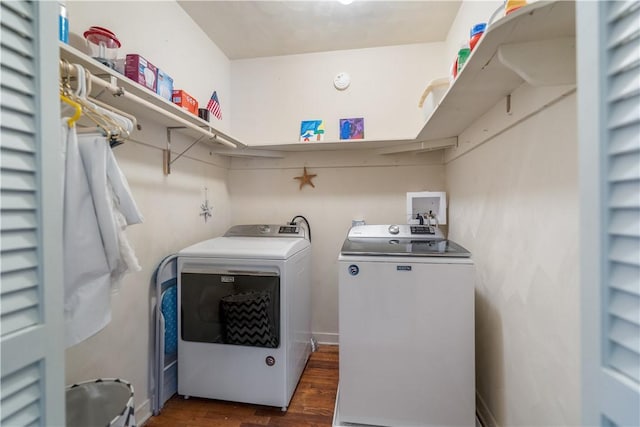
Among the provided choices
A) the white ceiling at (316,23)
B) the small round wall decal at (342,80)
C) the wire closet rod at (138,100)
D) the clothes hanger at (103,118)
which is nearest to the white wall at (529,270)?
the white ceiling at (316,23)

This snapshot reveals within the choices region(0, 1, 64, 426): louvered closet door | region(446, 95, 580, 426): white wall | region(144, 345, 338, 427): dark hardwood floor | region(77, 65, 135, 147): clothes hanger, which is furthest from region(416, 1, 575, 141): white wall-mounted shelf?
region(144, 345, 338, 427): dark hardwood floor

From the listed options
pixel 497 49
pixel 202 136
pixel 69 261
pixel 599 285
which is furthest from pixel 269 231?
pixel 599 285

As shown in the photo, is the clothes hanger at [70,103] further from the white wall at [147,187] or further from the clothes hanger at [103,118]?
the white wall at [147,187]

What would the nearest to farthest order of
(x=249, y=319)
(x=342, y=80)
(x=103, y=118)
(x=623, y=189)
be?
(x=623, y=189)
(x=103, y=118)
(x=249, y=319)
(x=342, y=80)

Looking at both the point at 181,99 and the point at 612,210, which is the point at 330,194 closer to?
the point at 181,99

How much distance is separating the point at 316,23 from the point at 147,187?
1.74 meters

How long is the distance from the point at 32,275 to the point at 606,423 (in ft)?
3.66

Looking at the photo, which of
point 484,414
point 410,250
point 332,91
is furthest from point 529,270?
point 332,91

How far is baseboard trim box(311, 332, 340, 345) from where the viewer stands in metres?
2.57

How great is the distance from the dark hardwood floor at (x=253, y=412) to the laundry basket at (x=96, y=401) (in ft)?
2.05

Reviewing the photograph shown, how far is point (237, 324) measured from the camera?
1718 millimetres

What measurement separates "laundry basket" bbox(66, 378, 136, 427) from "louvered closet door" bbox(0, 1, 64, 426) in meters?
0.69

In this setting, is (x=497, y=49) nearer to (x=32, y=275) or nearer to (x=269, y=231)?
(x=32, y=275)

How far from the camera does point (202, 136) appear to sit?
195 cm
